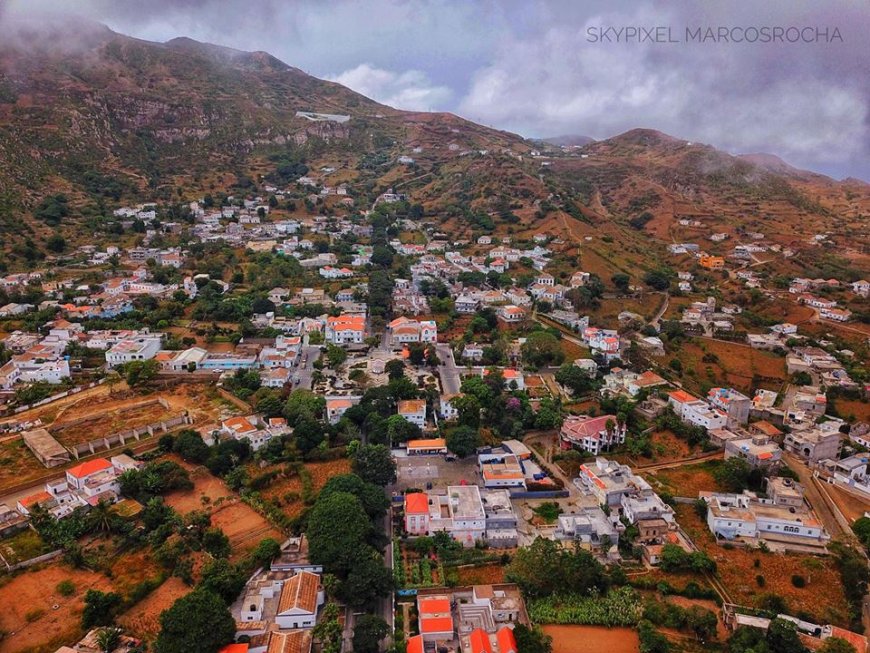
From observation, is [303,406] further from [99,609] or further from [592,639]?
[592,639]

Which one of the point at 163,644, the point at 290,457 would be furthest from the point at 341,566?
the point at 290,457

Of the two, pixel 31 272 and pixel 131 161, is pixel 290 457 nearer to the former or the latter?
pixel 31 272

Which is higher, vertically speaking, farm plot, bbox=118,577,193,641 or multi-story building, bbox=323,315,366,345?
multi-story building, bbox=323,315,366,345

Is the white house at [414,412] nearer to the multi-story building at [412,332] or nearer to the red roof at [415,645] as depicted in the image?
the multi-story building at [412,332]

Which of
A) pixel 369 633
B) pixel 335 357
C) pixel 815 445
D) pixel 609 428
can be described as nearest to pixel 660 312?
pixel 815 445

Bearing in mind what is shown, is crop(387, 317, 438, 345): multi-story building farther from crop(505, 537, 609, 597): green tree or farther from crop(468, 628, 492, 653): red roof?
crop(468, 628, 492, 653): red roof

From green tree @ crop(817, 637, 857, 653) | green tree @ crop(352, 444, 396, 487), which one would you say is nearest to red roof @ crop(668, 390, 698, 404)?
green tree @ crop(817, 637, 857, 653)
